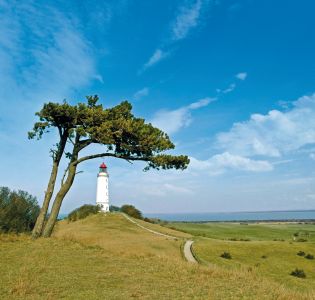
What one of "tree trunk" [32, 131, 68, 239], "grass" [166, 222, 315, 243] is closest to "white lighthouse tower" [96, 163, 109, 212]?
"grass" [166, 222, 315, 243]

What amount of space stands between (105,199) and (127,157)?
36162 millimetres

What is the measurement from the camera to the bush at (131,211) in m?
68.1

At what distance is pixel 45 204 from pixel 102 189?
35507 millimetres

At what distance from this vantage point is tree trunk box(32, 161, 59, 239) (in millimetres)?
24859

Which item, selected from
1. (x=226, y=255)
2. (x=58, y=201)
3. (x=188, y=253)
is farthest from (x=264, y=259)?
(x=58, y=201)

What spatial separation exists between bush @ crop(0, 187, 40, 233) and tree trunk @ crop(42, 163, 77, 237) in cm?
303

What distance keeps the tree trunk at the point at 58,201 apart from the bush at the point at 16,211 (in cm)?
303

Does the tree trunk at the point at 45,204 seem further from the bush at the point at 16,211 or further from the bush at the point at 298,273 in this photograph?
the bush at the point at 298,273

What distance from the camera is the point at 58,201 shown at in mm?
25531

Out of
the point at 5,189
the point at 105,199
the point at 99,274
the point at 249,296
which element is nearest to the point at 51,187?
the point at 5,189

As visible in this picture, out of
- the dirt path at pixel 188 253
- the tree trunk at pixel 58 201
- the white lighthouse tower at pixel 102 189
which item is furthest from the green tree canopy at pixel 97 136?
the white lighthouse tower at pixel 102 189

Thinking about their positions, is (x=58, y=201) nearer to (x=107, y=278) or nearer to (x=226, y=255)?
(x=107, y=278)

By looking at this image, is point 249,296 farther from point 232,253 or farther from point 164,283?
point 232,253

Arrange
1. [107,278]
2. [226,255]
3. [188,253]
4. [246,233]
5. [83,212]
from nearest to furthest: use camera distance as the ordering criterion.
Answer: [107,278] < [188,253] < [226,255] < [83,212] < [246,233]
